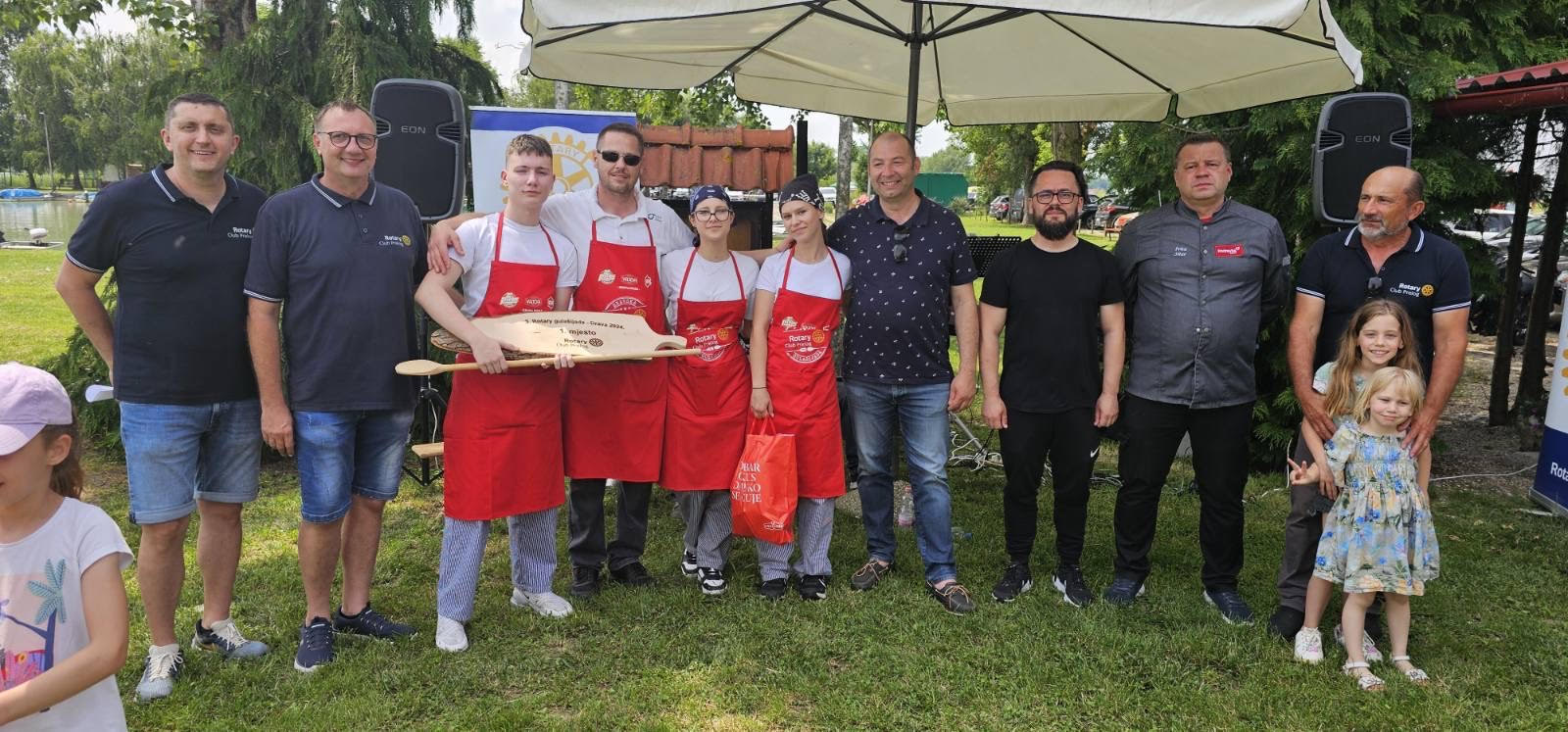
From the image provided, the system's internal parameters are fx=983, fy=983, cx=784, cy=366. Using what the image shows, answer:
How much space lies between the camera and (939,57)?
16.5 feet

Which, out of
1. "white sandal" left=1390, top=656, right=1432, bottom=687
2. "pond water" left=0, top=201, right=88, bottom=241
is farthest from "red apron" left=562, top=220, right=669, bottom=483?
"pond water" left=0, top=201, right=88, bottom=241

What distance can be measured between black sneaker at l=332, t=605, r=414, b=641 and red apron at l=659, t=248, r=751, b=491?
3.55 ft

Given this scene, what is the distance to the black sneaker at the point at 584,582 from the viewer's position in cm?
387

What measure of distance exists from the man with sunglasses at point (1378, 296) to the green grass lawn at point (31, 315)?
852cm

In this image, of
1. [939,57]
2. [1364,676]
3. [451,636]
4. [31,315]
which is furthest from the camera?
[31,315]

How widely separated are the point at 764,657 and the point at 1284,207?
443 cm

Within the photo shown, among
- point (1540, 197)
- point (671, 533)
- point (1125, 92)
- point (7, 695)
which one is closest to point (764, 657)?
point (671, 533)

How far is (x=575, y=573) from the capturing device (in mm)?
3922

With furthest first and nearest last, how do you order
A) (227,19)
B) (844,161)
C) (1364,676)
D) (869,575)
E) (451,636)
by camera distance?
(844,161), (227,19), (869,575), (451,636), (1364,676)

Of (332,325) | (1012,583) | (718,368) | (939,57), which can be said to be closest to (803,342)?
(718,368)

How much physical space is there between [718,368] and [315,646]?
1.67m

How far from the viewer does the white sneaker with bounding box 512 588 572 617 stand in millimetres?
3684

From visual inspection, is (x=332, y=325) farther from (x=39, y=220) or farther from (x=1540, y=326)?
(x=39, y=220)

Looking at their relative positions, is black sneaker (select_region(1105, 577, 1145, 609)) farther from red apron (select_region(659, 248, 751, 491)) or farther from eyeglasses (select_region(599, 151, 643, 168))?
eyeglasses (select_region(599, 151, 643, 168))
